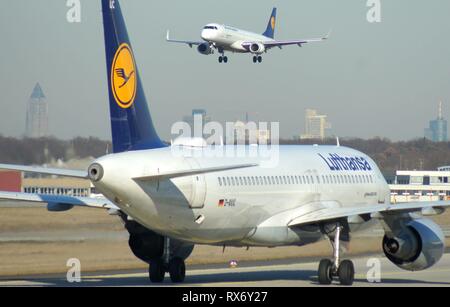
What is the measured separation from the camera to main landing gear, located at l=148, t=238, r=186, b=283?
94.4ft

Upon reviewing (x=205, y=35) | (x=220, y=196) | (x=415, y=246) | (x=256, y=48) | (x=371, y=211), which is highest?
(x=205, y=35)

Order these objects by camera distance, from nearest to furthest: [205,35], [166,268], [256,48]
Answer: [166,268]
[205,35]
[256,48]

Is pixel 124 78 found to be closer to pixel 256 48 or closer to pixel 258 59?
pixel 258 59

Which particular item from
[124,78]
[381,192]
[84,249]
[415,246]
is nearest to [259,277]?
[415,246]

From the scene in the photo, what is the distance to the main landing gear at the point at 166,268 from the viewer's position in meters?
28.8

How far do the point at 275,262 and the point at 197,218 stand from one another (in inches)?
485

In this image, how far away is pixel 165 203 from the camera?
23656 mm

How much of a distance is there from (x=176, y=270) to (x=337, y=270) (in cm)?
471

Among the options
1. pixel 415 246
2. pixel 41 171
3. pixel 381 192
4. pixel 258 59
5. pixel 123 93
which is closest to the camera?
pixel 123 93

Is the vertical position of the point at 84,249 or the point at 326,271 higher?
the point at 326,271

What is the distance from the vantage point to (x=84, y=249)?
124ft

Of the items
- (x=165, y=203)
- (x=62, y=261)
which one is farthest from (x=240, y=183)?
(x=62, y=261)

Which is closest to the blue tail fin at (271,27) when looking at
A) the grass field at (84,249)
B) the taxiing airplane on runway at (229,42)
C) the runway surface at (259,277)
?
the taxiing airplane on runway at (229,42)
